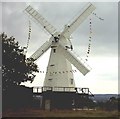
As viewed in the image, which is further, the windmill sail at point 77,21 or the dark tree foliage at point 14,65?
the windmill sail at point 77,21

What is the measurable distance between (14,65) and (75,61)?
7.91 m

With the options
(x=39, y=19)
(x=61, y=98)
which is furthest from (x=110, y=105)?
(x=39, y=19)

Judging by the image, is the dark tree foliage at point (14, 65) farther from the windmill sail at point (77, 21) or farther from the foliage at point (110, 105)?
the foliage at point (110, 105)

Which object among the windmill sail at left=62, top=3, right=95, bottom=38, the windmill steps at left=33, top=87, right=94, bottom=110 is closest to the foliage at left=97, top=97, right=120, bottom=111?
the windmill steps at left=33, top=87, right=94, bottom=110

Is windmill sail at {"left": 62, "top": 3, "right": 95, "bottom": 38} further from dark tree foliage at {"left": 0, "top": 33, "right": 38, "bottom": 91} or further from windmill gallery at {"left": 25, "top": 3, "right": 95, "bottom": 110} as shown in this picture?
dark tree foliage at {"left": 0, "top": 33, "right": 38, "bottom": 91}

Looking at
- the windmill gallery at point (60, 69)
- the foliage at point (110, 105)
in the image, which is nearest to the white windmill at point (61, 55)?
the windmill gallery at point (60, 69)

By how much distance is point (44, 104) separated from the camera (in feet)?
184

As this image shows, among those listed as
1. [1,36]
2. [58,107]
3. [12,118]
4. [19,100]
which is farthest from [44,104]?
[12,118]

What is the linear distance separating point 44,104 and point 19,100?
602 centimetres

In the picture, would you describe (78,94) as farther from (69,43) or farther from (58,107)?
(69,43)

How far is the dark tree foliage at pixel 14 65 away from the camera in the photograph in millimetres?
50422

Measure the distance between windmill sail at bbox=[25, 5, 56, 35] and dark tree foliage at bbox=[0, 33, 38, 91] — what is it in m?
4.63

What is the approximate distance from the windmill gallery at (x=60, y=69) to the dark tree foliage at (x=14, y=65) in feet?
7.94

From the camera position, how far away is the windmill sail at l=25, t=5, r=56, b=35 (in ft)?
184
